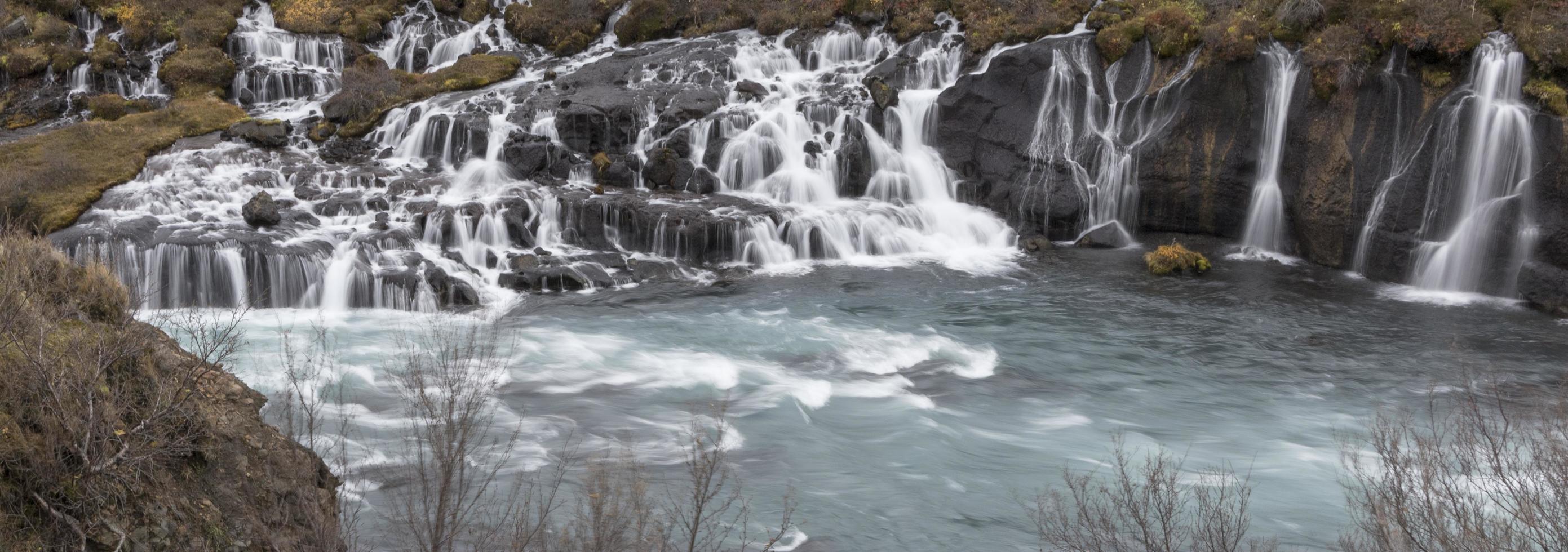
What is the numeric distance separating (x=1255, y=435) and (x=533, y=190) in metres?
19.6

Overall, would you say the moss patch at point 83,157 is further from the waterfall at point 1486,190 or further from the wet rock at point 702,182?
the waterfall at point 1486,190

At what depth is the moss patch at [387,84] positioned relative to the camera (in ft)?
105

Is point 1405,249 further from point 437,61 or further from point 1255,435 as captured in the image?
point 437,61

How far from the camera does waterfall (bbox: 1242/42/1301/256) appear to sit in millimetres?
26312

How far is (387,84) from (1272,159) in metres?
27.9

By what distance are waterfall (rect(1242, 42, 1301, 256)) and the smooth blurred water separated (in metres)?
1.50

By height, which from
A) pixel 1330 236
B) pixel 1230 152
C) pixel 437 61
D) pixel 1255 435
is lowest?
pixel 1255 435

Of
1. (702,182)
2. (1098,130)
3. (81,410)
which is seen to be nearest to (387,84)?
(702,182)

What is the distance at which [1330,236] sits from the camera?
83.8 feet

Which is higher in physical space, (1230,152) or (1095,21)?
Answer: (1095,21)

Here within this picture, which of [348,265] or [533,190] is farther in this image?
[533,190]

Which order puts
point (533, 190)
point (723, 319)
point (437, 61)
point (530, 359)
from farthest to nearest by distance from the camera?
point (437, 61)
point (533, 190)
point (723, 319)
point (530, 359)

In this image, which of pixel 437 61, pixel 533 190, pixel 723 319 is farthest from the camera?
pixel 437 61

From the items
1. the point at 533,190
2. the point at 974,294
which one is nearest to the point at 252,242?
the point at 533,190
